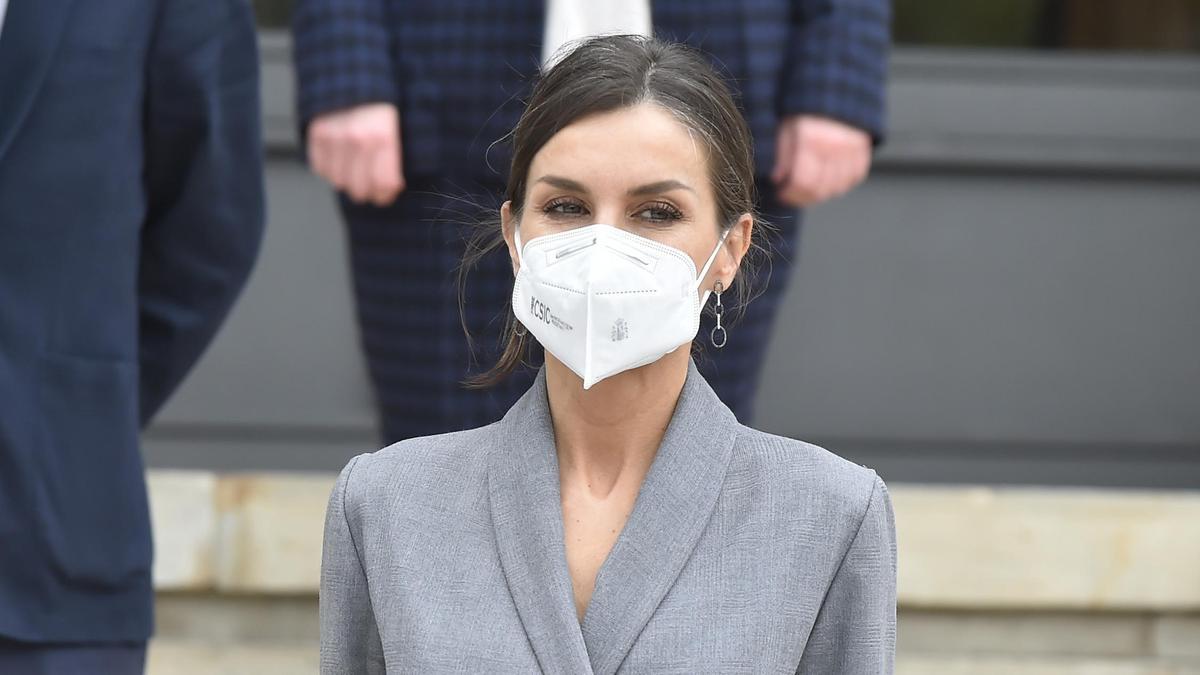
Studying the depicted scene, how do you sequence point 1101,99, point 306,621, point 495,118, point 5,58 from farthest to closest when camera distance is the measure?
point 1101,99
point 306,621
point 495,118
point 5,58

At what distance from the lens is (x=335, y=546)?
5.95 feet

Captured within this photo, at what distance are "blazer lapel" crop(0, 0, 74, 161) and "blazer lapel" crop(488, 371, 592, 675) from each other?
97cm

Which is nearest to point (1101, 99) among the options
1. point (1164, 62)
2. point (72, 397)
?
point (1164, 62)

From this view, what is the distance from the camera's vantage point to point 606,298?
172 cm

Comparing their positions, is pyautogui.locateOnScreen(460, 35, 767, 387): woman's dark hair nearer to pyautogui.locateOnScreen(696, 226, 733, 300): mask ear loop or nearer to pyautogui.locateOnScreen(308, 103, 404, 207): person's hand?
pyautogui.locateOnScreen(696, 226, 733, 300): mask ear loop

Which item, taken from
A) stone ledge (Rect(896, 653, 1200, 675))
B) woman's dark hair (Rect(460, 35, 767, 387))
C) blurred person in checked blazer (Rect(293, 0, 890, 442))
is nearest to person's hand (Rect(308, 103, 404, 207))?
blurred person in checked blazer (Rect(293, 0, 890, 442))

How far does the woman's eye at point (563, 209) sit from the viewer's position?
175 centimetres

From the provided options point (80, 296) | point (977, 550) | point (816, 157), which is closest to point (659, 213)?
point (80, 296)

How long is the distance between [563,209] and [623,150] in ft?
0.28

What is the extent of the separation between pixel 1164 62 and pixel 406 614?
350 centimetres

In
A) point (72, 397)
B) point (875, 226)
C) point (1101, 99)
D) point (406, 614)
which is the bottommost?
point (875, 226)

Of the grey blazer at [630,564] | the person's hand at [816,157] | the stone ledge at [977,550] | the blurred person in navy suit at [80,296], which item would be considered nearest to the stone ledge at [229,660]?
the stone ledge at [977,550]

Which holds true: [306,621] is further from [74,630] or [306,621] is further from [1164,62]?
[1164,62]

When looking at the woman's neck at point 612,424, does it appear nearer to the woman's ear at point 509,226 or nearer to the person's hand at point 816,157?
the woman's ear at point 509,226
